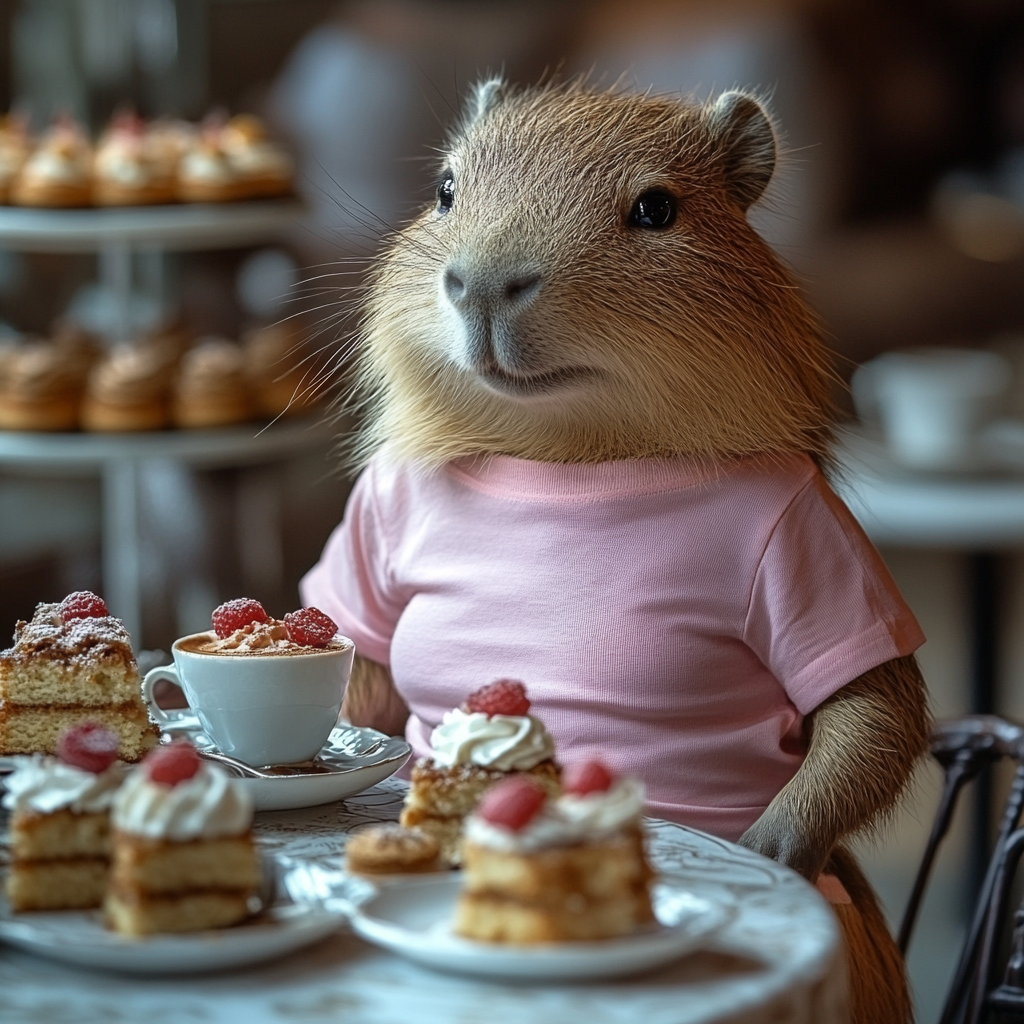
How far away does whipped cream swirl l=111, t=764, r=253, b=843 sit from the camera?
3.46 feet

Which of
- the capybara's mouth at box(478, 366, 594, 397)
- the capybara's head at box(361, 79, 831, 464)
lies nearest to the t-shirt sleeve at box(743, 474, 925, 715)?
the capybara's head at box(361, 79, 831, 464)

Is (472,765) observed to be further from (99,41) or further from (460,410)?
(99,41)

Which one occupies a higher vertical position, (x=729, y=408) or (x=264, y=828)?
(x=729, y=408)

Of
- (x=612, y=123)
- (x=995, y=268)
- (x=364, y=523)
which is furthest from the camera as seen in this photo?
(x=995, y=268)

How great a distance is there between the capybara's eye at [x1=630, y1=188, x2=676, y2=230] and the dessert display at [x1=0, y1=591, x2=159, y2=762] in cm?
62

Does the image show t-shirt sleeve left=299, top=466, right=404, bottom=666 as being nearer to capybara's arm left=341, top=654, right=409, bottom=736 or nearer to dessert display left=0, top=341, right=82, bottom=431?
capybara's arm left=341, top=654, right=409, bottom=736

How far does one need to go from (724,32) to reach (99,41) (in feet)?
6.43

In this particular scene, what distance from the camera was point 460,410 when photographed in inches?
64.6

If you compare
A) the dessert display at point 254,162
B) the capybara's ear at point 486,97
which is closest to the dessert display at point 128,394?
the dessert display at point 254,162

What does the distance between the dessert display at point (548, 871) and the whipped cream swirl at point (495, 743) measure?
0.55ft

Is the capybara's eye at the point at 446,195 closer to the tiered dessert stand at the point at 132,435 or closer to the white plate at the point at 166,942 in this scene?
the white plate at the point at 166,942

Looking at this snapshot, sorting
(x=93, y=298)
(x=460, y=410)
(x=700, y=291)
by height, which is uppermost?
(x=700, y=291)

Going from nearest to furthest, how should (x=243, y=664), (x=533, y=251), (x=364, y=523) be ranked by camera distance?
1. (x=243, y=664)
2. (x=533, y=251)
3. (x=364, y=523)

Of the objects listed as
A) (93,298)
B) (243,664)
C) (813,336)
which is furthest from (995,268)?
(243,664)
